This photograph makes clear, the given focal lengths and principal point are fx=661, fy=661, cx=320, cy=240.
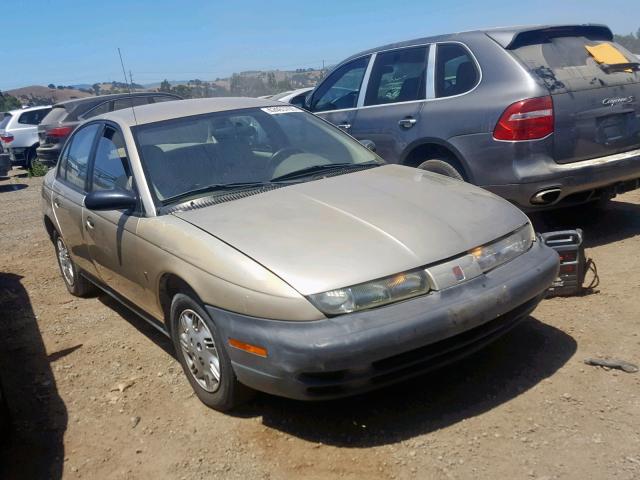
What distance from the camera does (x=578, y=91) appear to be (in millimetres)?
5094

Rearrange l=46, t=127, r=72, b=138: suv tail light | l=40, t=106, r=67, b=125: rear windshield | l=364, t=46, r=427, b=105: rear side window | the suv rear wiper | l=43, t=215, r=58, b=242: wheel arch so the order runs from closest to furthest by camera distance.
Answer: the suv rear wiper < l=43, t=215, r=58, b=242: wheel arch < l=364, t=46, r=427, b=105: rear side window < l=46, t=127, r=72, b=138: suv tail light < l=40, t=106, r=67, b=125: rear windshield

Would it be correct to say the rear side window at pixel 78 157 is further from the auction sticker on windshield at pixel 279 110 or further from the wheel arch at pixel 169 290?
the wheel arch at pixel 169 290

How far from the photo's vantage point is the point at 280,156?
13.9 feet

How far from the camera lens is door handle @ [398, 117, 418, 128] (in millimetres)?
5787

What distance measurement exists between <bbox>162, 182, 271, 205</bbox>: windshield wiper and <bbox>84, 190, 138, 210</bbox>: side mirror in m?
0.21

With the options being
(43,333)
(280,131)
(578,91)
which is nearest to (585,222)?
(578,91)

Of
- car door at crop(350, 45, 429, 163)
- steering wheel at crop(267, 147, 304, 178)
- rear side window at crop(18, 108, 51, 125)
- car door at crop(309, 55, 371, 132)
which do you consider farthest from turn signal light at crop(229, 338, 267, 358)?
rear side window at crop(18, 108, 51, 125)

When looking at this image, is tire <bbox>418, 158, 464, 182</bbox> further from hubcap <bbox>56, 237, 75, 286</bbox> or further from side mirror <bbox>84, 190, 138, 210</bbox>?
hubcap <bbox>56, 237, 75, 286</bbox>

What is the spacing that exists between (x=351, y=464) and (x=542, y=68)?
3596mm

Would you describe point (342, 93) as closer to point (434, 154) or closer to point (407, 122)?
point (407, 122)

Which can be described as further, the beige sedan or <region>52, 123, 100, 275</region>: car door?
<region>52, 123, 100, 275</region>: car door

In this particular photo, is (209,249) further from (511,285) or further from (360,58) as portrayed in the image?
(360,58)

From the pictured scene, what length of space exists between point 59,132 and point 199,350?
449 inches

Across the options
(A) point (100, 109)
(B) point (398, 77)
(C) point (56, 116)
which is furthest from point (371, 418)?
(C) point (56, 116)
